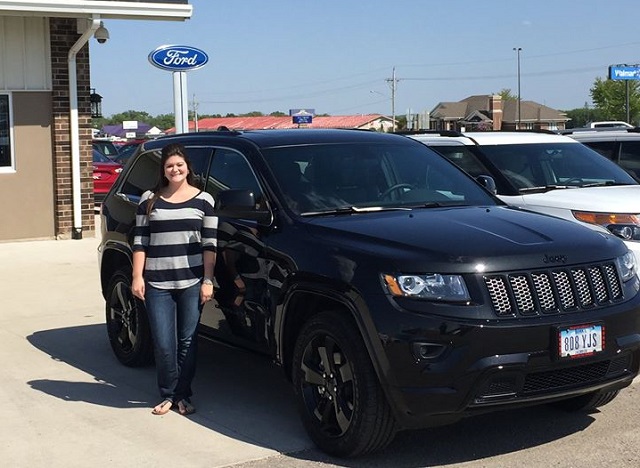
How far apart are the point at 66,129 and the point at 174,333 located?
9733 mm

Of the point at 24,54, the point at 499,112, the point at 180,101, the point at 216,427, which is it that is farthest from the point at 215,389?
the point at 499,112

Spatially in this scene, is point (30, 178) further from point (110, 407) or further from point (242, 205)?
point (242, 205)

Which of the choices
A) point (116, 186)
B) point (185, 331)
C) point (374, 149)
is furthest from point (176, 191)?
point (116, 186)

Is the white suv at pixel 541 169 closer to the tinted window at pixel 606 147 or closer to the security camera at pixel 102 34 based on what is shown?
the tinted window at pixel 606 147

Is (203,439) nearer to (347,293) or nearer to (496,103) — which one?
(347,293)

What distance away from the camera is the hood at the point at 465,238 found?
4703mm

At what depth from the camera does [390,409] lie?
4.75m

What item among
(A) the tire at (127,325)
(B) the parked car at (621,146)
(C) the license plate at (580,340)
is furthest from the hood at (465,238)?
(B) the parked car at (621,146)

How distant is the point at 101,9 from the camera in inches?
550

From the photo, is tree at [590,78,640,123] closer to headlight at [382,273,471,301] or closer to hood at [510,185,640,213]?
hood at [510,185,640,213]

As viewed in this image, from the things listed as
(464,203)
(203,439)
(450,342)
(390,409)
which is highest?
(464,203)

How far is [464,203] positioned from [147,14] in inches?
386

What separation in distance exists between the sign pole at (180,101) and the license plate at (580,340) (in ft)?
30.3

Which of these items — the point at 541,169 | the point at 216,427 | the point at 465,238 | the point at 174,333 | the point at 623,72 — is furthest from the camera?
the point at 623,72
